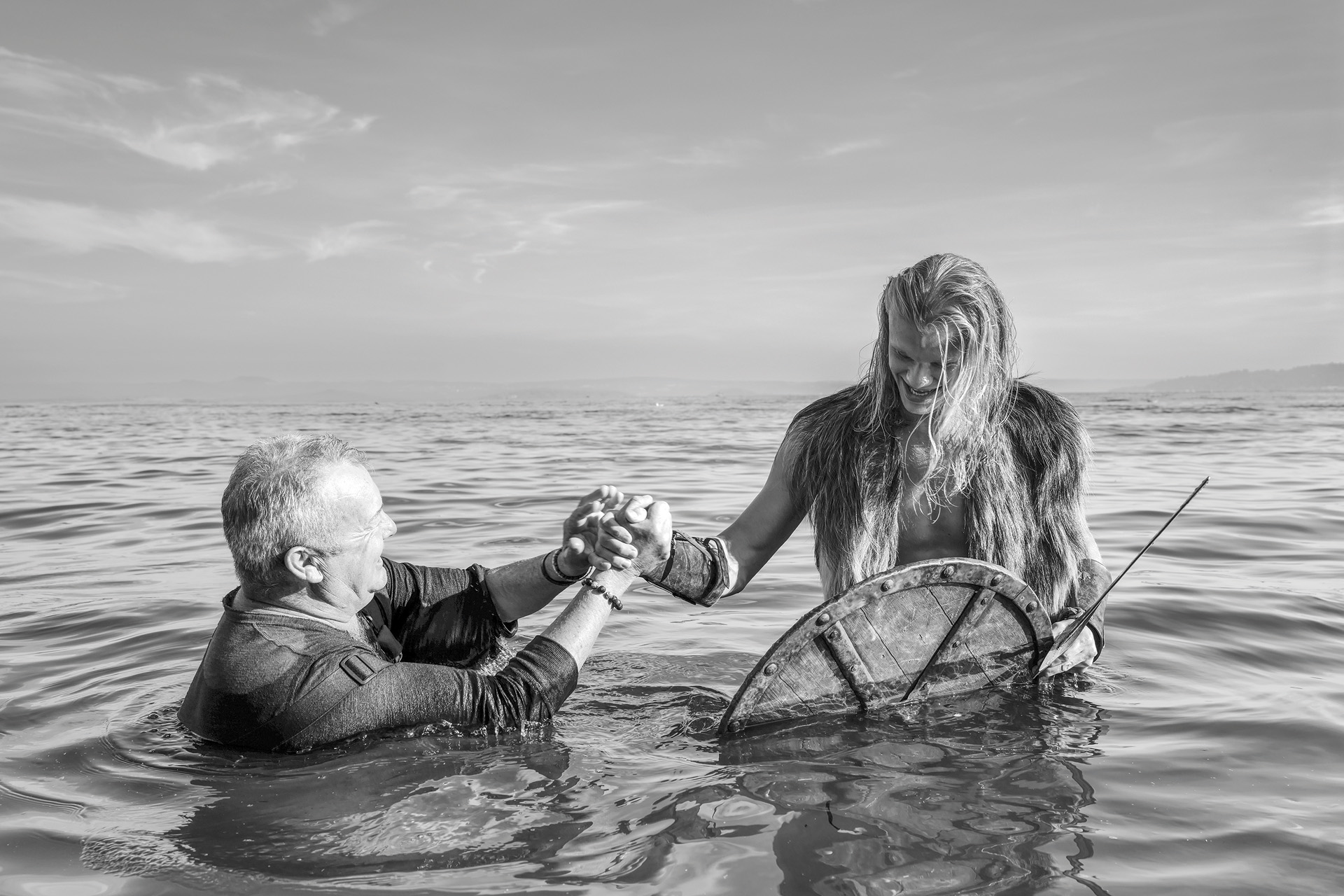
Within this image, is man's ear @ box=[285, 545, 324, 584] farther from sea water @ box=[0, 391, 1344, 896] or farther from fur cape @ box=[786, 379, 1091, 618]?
fur cape @ box=[786, 379, 1091, 618]

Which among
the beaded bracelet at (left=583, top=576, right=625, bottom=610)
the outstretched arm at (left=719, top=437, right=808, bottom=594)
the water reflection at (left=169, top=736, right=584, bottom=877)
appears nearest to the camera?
the water reflection at (left=169, top=736, right=584, bottom=877)

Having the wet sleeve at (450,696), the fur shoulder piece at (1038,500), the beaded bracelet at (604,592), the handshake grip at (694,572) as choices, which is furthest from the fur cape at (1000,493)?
the wet sleeve at (450,696)

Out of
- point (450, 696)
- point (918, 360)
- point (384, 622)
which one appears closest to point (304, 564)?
point (450, 696)

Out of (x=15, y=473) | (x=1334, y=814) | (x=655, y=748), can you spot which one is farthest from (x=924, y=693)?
(x=15, y=473)

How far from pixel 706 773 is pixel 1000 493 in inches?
71.6

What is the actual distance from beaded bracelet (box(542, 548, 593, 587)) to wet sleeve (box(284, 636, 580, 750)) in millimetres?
594

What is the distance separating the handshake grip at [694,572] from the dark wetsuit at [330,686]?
72 cm

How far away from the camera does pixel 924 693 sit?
4586 millimetres

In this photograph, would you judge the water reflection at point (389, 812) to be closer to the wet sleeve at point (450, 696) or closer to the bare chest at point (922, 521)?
the wet sleeve at point (450, 696)

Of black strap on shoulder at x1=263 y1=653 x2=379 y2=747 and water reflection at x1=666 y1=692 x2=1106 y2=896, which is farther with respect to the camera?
black strap on shoulder at x1=263 y1=653 x2=379 y2=747

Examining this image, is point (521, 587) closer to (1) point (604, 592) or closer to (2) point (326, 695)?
(1) point (604, 592)

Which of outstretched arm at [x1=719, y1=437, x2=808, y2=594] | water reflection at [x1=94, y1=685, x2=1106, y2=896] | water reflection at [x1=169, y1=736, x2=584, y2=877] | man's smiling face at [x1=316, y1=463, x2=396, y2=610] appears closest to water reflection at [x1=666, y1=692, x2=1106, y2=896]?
water reflection at [x1=94, y1=685, x2=1106, y2=896]

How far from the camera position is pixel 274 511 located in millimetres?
3893

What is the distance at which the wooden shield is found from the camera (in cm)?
422
